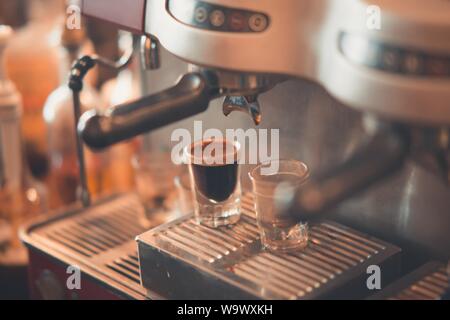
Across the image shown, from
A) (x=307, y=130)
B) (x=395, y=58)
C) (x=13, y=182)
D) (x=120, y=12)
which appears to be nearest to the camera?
(x=395, y=58)

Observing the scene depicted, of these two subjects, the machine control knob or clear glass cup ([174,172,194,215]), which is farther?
clear glass cup ([174,172,194,215])

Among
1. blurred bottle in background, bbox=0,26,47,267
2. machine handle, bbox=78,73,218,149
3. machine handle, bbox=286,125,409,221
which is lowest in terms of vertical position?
blurred bottle in background, bbox=0,26,47,267

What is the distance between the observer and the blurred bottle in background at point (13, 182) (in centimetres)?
125

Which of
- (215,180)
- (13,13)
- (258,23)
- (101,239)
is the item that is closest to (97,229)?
(101,239)

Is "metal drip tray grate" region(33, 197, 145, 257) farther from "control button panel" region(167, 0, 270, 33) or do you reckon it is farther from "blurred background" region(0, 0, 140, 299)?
"control button panel" region(167, 0, 270, 33)

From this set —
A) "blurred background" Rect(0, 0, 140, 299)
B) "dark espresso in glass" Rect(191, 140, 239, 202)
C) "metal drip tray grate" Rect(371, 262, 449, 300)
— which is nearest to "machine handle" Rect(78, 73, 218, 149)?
"dark espresso in glass" Rect(191, 140, 239, 202)

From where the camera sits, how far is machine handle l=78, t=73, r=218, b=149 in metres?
0.70

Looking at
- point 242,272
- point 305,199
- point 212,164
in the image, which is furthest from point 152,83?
point 305,199

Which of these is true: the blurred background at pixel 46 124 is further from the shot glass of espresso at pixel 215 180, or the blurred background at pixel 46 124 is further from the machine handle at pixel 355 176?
the machine handle at pixel 355 176

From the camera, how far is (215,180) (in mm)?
875

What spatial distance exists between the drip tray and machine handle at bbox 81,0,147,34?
222mm

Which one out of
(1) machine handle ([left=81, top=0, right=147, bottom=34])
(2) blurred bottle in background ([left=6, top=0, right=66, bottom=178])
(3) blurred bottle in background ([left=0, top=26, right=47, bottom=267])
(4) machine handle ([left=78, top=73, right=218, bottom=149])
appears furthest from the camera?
(2) blurred bottle in background ([left=6, top=0, right=66, bottom=178])

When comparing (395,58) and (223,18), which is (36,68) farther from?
(395,58)
